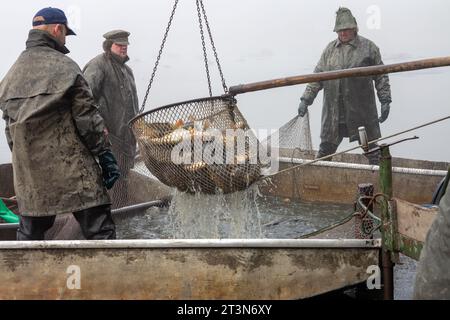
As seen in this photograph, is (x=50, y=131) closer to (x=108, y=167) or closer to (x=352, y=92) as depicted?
(x=108, y=167)

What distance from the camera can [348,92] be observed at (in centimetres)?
722

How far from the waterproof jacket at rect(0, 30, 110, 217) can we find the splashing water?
67 centimetres

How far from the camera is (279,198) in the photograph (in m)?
6.91

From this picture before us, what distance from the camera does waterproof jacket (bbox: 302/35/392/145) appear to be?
707cm

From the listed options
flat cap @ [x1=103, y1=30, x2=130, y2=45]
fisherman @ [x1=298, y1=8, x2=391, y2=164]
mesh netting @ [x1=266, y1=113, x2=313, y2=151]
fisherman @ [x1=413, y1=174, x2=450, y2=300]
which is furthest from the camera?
mesh netting @ [x1=266, y1=113, x2=313, y2=151]

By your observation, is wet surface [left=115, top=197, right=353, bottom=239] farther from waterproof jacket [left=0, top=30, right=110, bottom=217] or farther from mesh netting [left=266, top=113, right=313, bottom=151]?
waterproof jacket [left=0, top=30, right=110, bottom=217]

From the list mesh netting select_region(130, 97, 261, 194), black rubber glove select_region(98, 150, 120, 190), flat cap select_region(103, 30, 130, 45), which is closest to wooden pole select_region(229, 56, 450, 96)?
mesh netting select_region(130, 97, 261, 194)

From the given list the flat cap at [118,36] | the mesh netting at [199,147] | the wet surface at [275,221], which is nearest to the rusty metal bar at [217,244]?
the mesh netting at [199,147]

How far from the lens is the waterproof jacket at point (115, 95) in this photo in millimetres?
6574

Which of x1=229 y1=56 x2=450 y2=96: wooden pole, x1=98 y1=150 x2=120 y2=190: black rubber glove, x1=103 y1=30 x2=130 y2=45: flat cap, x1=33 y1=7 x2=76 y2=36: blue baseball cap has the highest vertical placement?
x1=103 y1=30 x2=130 y2=45: flat cap

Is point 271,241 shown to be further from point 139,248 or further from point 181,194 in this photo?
point 181,194

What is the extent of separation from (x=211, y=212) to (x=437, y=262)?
9.49ft
